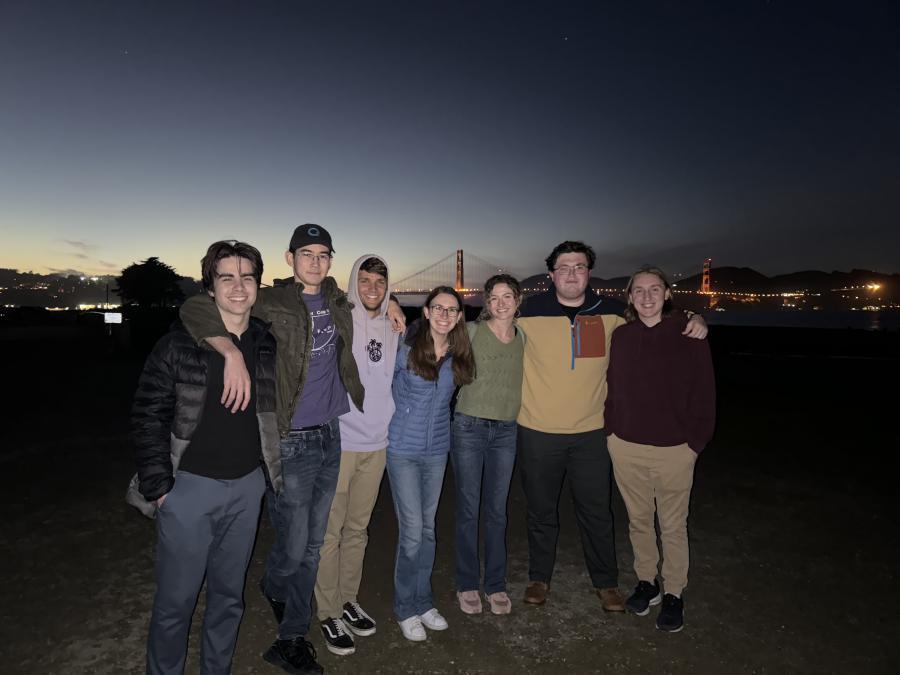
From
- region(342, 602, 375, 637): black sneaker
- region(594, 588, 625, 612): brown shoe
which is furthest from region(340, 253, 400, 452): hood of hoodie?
region(594, 588, 625, 612): brown shoe

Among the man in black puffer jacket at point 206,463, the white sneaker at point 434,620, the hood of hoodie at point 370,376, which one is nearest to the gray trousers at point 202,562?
the man in black puffer jacket at point 206,463

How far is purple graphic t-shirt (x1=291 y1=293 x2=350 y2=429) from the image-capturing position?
9.23 feet

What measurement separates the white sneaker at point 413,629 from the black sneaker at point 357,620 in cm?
20

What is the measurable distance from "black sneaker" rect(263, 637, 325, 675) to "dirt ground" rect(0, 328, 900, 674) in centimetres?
10

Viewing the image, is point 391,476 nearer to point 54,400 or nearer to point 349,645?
point 349,645

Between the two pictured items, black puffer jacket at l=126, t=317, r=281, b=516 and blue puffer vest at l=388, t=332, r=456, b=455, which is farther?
blue puffer vest at l=388, t=332, r=456, b=455

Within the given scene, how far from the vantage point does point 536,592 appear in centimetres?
351

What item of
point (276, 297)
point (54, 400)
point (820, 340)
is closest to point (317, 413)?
point (276, 297)

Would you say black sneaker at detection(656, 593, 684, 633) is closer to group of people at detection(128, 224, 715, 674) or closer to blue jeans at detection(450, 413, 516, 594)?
group of people at detection(128, 224, 715, 674)

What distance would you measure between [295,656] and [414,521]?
960mm

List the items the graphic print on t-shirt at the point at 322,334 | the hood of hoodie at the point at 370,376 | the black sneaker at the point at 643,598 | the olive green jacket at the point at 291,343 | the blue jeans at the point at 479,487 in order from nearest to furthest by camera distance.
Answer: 1. the olive green jacket at the point at 291,343
2. the graphic print on t-shirt at the point at 322,334
3. the hood of hoodie at the point at 370,376
4. the blue jeans at the point at 479,487
5. the black sneaker at the point at 643,598

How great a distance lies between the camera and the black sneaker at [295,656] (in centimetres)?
274

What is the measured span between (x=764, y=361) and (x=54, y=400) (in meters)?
21.6

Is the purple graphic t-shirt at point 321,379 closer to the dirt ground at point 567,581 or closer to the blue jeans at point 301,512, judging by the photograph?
the blue jeans at point 301,512
